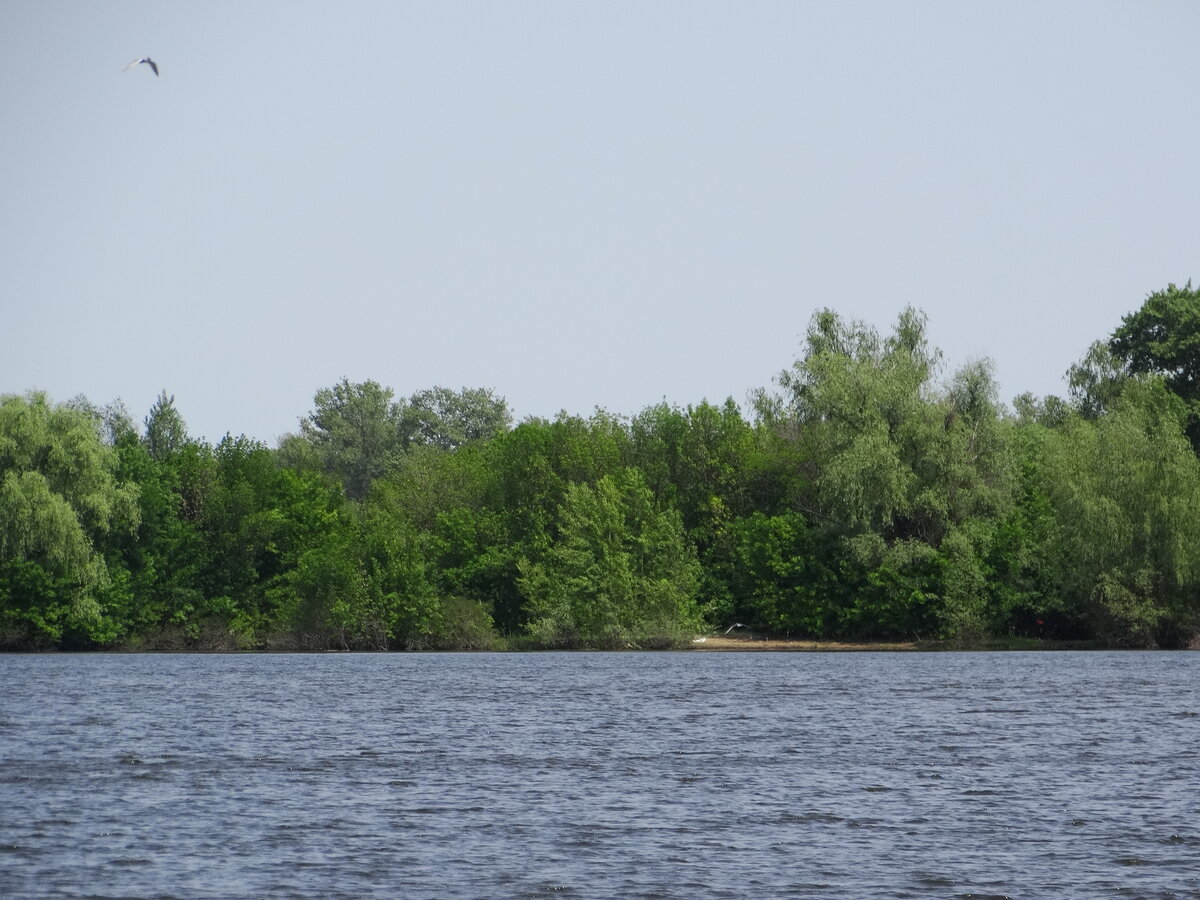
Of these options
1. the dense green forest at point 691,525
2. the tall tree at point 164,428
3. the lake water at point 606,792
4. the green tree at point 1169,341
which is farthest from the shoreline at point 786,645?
the tall tree at point 164,428

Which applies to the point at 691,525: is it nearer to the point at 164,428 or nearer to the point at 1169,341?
the point at 1169,341

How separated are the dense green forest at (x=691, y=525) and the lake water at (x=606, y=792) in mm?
28492

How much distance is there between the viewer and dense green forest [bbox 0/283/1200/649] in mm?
86500

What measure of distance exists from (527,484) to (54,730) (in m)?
65.8

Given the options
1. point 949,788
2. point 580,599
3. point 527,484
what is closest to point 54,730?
point 949,788

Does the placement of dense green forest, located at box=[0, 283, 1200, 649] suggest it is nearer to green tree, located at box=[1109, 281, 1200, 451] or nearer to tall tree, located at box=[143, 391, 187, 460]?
green tree, located at box=[1109, 281, 1200, 451]

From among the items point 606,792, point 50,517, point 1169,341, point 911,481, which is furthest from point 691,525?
point 606,792

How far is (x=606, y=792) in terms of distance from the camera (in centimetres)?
3039

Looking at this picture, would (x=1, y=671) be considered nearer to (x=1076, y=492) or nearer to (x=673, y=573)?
(x=673, y=573)

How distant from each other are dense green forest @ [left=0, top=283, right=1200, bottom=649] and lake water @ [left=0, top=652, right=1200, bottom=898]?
28492 millimetres

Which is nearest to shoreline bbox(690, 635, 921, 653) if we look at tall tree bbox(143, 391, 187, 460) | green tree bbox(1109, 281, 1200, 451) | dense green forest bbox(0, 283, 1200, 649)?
dense green forest bbox(0, 283, 1200, 649)

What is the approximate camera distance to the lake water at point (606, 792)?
72.2 ft

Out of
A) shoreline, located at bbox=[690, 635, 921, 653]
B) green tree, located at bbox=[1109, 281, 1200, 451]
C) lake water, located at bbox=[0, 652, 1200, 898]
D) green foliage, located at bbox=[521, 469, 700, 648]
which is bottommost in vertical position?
lake water, located at bbox=[0, 652, 1200, 898]

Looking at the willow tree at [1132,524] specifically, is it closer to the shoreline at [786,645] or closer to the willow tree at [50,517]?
the shoreline at [786,645]
